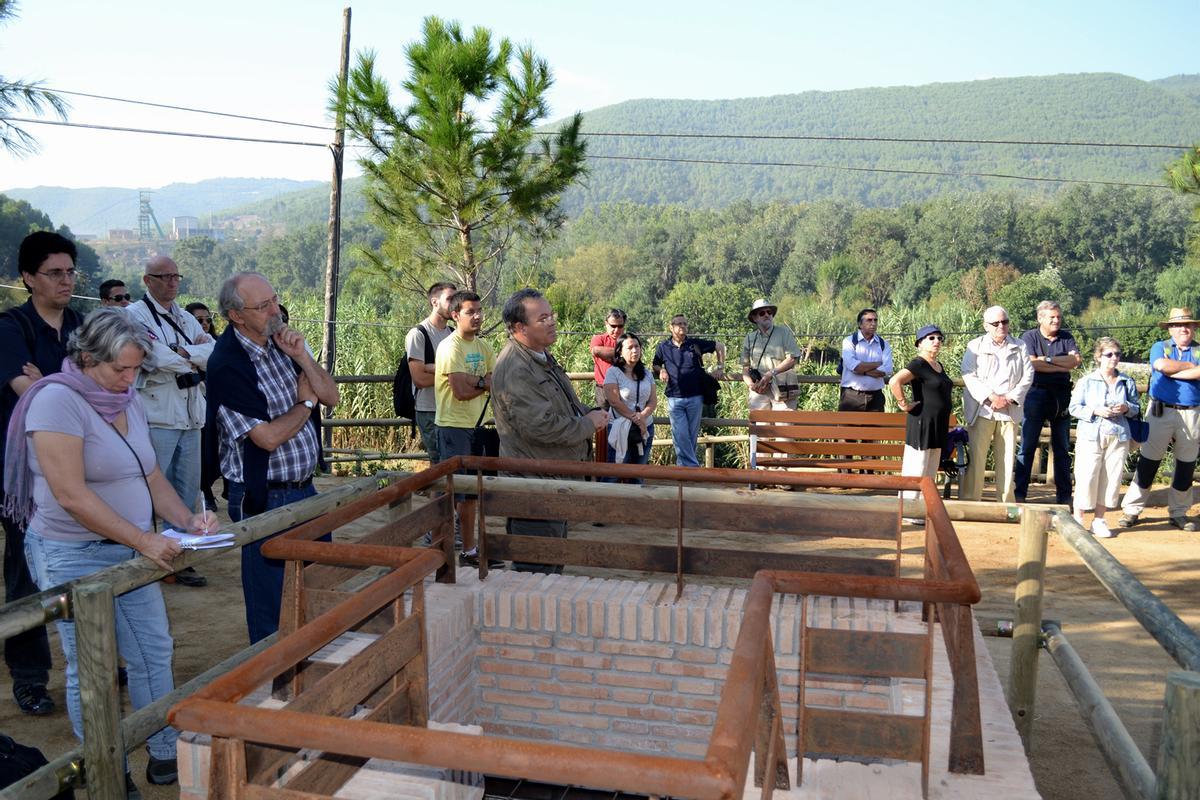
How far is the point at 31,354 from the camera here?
4.07 m

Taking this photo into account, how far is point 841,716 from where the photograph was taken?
280 cm

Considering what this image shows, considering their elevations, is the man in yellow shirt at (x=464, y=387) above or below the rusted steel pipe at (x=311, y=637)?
above

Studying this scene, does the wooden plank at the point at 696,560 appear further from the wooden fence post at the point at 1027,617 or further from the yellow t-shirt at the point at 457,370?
the yellow t-shirt at the point at 457,370

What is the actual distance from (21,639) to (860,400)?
6566 millimetres

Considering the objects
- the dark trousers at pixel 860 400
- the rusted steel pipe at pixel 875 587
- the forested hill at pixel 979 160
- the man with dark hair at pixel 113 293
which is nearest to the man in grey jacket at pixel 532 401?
the rusted steel pipe at pixel 875 587

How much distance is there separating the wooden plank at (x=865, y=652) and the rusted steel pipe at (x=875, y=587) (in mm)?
275

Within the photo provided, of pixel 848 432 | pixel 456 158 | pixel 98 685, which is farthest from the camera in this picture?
pixel 456 158

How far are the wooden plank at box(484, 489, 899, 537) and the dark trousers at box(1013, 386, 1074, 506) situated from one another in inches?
191

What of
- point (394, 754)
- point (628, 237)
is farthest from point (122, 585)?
point (628, 237)

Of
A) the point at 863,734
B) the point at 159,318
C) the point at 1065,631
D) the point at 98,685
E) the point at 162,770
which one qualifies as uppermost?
the point at 159,318

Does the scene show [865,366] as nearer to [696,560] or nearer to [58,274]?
[696,560]

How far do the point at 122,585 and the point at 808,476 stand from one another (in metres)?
2.51

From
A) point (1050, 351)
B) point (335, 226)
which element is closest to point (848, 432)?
point (1050, 351)

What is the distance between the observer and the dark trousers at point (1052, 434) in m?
8.20
